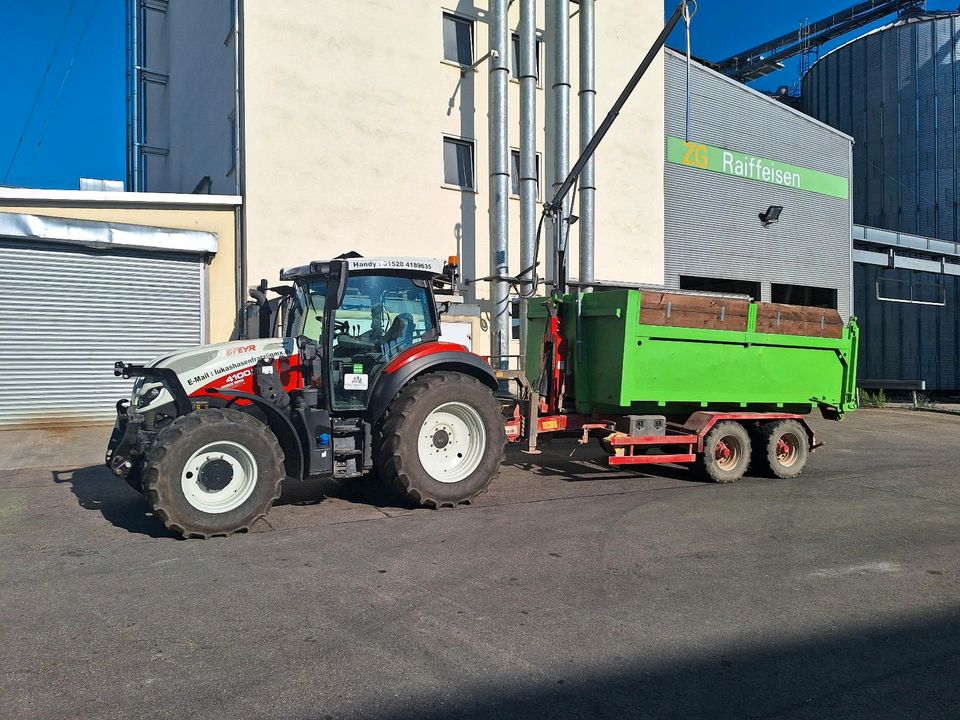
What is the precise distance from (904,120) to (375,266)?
26.1 metres

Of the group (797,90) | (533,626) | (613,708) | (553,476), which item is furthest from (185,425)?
(797,90)

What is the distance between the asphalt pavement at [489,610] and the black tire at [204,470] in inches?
7.2

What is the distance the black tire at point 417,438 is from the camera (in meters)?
7.16

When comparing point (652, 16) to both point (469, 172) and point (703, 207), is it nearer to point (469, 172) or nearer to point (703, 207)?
point (703, 207)

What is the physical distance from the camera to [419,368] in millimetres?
7422

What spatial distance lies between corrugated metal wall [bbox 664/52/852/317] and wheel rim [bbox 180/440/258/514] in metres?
15.2

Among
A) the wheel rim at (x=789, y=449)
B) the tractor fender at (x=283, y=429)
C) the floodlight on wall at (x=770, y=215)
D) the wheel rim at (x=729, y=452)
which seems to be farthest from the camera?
the floodlight on wall at (x=770, y=215)

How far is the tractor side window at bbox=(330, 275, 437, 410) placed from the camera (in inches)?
285

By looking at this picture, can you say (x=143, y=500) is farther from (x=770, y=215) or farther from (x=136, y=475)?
(x=770, y=215)

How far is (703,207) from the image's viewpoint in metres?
20.4

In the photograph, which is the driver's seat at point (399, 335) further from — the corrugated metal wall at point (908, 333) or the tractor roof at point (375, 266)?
the corrugated metal wall at point (908, 333)

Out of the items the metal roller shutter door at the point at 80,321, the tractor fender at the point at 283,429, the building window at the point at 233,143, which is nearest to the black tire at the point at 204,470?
the tractor fender at the point at 283,429

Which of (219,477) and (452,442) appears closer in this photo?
(219,477)

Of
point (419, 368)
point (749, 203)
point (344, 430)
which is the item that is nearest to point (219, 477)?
point (344, 430)
